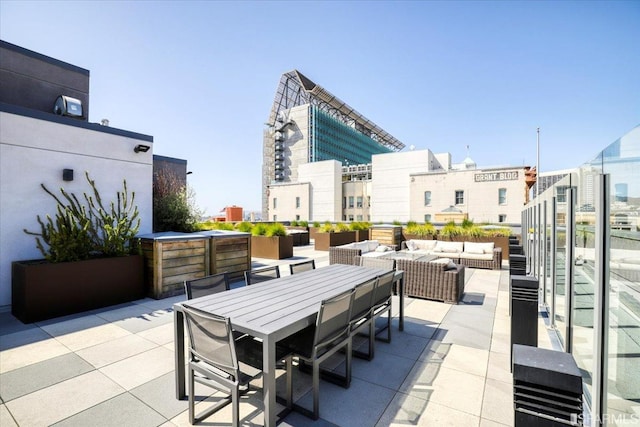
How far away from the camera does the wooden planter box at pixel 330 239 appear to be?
41.8 feet

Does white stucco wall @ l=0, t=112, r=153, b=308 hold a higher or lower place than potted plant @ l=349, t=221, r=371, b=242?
higher

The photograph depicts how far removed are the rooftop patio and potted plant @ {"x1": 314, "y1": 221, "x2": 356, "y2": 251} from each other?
8.37 meters

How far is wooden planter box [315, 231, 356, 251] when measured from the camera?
12.7m

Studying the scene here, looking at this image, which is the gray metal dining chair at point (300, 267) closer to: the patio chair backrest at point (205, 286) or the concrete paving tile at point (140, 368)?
the patio chair backrest at point (205, 286)

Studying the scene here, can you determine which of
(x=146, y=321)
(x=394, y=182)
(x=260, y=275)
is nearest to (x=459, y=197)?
(x=394, y=182)

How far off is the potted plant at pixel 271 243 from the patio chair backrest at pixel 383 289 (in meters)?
7.42

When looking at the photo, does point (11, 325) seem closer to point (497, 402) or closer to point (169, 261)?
point (169, 261)

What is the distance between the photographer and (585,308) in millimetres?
2451

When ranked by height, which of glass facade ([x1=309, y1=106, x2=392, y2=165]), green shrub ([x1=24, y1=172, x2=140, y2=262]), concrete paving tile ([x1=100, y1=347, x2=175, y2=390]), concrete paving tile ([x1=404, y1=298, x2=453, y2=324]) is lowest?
concrete paving tile ([x1=404, y1=298, x2=453, y2=324])

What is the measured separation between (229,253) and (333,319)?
17.2 feet

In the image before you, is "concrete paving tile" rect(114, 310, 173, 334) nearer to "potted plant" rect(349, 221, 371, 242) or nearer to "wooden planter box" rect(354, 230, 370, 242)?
"wooden planter box" rect(354, 230, 370, 242)

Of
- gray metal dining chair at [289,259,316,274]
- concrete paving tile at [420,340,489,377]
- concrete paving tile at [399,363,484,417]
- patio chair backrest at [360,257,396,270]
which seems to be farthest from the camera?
patio chair backrest at [360,257,396,270]

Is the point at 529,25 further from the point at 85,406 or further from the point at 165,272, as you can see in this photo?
the point at 85,406

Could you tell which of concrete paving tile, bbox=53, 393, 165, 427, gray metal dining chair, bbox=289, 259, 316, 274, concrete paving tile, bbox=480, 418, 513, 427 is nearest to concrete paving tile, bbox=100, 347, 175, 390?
concrete paving tile, bbox=53, 393, 165, 427
